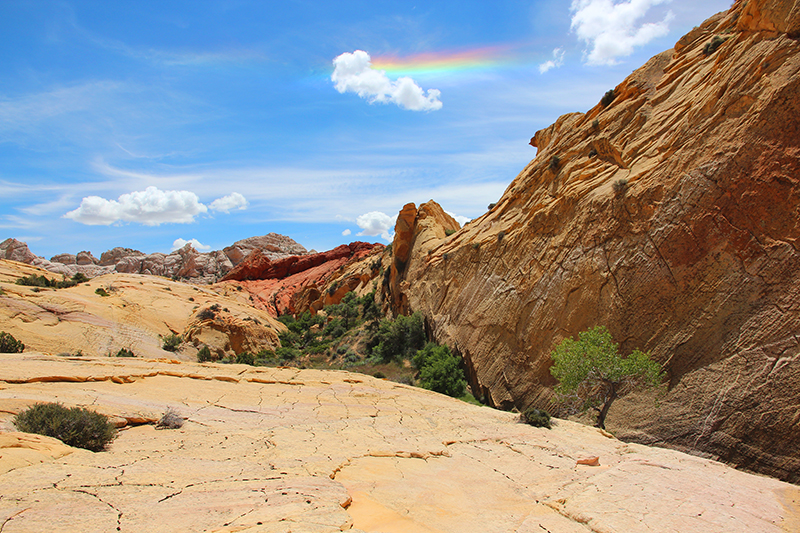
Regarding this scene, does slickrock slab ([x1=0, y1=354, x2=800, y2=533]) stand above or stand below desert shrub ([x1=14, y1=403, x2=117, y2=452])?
below

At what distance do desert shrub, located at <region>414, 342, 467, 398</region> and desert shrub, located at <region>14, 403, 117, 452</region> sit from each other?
59.5ft

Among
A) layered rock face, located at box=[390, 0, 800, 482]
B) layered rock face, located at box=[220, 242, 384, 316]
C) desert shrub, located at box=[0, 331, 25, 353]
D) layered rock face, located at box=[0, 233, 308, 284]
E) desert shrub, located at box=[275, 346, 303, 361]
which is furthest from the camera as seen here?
layered rock face, located at box=[0, 233, 308, 284]

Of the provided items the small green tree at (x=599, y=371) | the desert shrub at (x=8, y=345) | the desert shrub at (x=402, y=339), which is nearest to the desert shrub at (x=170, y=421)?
the small green tree at (x=599, y=371)

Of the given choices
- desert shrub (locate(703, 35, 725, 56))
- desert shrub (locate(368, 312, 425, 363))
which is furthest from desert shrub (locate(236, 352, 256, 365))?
desert shrub (locate(703, 35, 725, 56))

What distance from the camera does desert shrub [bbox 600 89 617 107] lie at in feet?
70.5

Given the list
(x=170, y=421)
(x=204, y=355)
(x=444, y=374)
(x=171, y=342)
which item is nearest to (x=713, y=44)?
(x=444, y=374)

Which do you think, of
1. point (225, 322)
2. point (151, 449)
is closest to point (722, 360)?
point (151, 449)

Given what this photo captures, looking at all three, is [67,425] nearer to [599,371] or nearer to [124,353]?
[599,371]

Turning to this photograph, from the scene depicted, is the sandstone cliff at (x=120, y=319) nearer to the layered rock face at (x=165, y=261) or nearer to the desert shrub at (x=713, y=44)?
the desert shrub at (x=713, y=44)

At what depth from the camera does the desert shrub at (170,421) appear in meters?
8.63

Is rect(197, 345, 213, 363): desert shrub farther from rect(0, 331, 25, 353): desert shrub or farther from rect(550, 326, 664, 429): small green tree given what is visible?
rect(550, 326, 664, 429): small green tree

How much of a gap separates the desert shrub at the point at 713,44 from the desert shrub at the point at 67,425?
964 inches

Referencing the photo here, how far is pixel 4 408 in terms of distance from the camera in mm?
7270

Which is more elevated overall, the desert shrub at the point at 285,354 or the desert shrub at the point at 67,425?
the desert shrub at the point at 67,425
